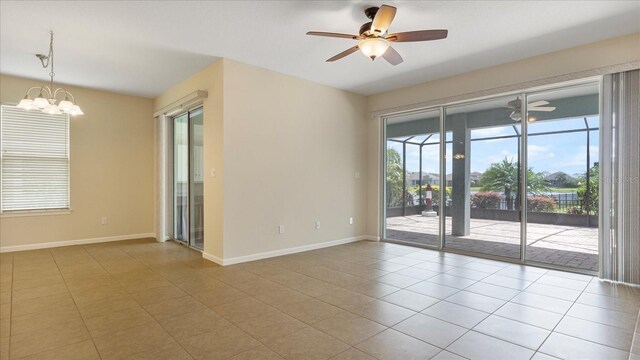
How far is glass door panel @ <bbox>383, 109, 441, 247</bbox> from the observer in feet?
18.7

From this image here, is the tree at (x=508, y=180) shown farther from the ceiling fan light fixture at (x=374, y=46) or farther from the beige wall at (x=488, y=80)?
the ceiling fan light fixture at (x=374, y=46)

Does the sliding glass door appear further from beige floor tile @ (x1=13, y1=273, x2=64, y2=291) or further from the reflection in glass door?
beige floor tile @ (x1=13, y1=273, x2=64, y2=291)

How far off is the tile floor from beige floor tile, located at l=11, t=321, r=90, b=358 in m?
0.01

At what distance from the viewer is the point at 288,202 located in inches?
207

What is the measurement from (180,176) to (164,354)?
14.5 ft

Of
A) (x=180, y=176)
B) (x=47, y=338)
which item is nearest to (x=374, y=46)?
(x=47, y=338)

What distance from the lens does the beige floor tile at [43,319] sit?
260 centimetres

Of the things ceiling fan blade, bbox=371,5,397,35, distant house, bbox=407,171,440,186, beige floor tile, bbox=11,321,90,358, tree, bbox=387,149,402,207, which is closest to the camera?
beige floor tile, bbox=11,321,90,358

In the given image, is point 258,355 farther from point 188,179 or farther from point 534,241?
point 534,241

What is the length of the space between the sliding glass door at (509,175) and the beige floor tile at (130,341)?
4496 mm

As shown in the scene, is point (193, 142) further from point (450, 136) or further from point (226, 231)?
point (450, 136)

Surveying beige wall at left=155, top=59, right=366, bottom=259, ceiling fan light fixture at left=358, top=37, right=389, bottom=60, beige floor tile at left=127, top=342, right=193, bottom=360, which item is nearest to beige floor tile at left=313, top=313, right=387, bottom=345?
beige floor tile at left=127, top=342, right=193, bottom=360

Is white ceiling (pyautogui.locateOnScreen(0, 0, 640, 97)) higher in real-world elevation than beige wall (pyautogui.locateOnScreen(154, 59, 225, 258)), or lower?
higher

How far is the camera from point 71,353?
2227 mm
